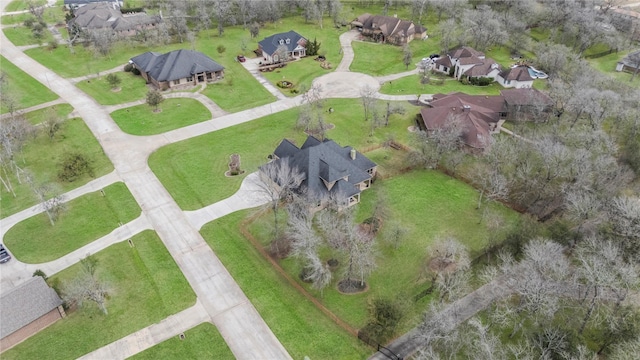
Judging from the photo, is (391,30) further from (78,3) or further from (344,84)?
(78,3)

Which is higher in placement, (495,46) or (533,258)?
(533,258)

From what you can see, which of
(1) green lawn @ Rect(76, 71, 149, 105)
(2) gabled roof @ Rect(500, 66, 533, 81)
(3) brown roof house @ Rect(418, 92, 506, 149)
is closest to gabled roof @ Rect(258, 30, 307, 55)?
(1) green lawn @ Rect(76, 71, 149, 105)

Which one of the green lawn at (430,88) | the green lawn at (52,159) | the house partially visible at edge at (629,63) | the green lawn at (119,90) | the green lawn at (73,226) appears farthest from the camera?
the house partially visible at edge at (629,63)

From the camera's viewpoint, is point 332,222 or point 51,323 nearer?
point 51,323

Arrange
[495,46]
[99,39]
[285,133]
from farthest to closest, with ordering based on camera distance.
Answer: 1. [495,46]
2. [99,39]
3. [285,133]

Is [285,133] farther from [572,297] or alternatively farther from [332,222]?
[572,297]

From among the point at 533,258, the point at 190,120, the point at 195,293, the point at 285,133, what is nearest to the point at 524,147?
the point at 533,258

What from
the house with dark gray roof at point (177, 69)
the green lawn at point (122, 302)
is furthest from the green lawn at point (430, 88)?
the green lawn at point (122, 302)

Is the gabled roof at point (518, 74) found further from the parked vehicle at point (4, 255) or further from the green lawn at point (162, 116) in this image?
the parked vehicle at point (4, 255)
